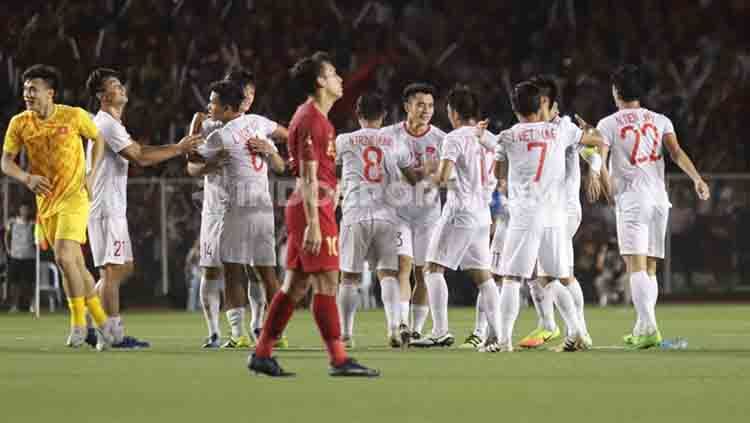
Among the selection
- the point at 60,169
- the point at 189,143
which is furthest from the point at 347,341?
the point at 60,169

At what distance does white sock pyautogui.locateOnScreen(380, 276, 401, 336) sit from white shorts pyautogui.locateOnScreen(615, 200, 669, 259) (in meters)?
2.24

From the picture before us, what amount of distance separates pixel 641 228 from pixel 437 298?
2.10 metres

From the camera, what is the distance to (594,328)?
18406mm

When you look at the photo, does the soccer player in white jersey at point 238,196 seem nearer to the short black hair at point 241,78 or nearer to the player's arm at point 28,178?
the short black hair at point 241,78

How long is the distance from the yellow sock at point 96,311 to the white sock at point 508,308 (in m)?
3.71

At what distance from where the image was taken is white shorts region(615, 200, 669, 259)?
14422mm

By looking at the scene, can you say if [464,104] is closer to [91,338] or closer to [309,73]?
[309,73]

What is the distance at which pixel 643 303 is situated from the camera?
14156 mm

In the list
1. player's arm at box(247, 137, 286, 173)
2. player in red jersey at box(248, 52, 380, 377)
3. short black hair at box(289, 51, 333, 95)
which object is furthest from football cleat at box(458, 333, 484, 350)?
short black hair at box(289, 51, 333, 95)

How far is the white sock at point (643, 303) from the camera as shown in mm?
14117

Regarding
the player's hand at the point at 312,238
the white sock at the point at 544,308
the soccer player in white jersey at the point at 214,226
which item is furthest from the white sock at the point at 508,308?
the player's hand at the point at 312,238

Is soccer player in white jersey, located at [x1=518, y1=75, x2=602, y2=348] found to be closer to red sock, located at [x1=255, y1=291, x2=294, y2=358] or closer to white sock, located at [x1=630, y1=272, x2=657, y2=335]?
white sock, located at [x1=630, y1=272, x2=657, y2=335]

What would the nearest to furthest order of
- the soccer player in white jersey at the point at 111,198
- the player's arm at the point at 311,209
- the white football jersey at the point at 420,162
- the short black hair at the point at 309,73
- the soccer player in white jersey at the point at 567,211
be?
1. the player's arm at the point at 311,209
2. the short black hair at the point at 309,73
3. the soccer player in white jersey at the point at 567,211
4. the soccer player in white jersey at the point at 111,198
5. the white football jersey at the point at 420,162

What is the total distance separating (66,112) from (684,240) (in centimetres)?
1681
